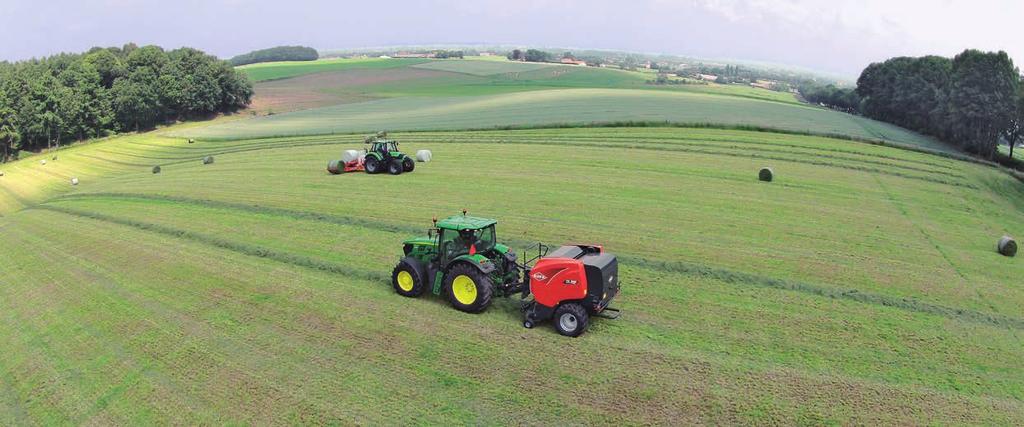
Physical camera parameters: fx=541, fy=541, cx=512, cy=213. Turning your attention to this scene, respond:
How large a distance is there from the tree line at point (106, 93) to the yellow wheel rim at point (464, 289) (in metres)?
64.6

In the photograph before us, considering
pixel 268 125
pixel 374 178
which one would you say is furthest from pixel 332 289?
pixel 268 125

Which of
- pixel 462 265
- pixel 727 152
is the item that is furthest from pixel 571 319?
pixel 727 152

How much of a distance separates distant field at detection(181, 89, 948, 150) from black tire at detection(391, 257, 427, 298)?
30213 mm

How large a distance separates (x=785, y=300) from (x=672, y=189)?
1026cm

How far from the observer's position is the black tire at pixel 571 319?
10.6 metres

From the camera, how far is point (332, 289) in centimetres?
1342

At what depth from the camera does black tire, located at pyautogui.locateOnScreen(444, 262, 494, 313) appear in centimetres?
1151

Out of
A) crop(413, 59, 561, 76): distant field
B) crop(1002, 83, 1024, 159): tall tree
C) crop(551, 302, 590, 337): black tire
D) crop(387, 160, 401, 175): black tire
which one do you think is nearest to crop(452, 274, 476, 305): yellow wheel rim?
crop(551, 302, 590, 337): black tire

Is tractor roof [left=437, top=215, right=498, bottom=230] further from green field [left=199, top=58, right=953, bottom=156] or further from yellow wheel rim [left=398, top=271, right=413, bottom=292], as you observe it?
green field [left=199, top=58, right=953, bottom=156]

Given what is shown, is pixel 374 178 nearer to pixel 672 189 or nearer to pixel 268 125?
pixel 672 189

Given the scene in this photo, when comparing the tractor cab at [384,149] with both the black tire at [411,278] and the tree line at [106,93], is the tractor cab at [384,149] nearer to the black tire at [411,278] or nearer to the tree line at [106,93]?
the black tire at [411,278]

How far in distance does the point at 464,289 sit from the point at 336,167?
57.9 ft

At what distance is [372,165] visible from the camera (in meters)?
27.1

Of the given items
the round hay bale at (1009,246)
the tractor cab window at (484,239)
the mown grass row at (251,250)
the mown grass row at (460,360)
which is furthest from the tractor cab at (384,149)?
the round hay bale at (1009,246)
